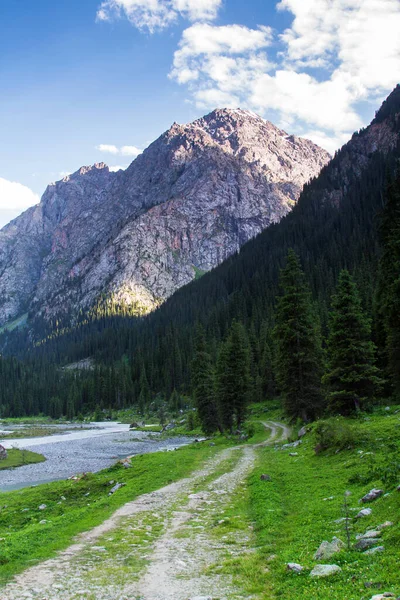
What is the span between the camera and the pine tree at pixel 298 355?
40344 millimetres

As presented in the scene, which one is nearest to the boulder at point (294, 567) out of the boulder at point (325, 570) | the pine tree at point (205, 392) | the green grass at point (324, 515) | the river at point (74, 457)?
the green grass at point (324, 515)

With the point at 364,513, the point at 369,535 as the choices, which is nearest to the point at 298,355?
the point at 364,513

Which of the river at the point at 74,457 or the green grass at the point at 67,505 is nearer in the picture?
the green grass at the point at 67,505

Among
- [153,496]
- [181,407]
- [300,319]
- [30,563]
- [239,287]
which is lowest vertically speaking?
[181,407]

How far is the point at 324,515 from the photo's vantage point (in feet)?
43.2

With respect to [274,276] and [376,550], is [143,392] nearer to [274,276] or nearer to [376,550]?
[274,276]

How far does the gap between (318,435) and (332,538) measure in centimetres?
1527

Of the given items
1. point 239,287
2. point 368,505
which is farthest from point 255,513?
point 239,287

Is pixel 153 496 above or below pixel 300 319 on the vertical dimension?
below

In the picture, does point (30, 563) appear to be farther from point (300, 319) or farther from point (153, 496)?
point (300, 319)

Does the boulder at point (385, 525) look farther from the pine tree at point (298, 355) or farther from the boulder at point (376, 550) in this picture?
the pine tree at point (298, 355)

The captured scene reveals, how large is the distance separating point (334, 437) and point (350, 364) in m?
13.0

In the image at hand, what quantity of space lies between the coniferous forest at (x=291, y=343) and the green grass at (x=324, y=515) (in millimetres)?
11709

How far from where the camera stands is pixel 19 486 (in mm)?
33875
